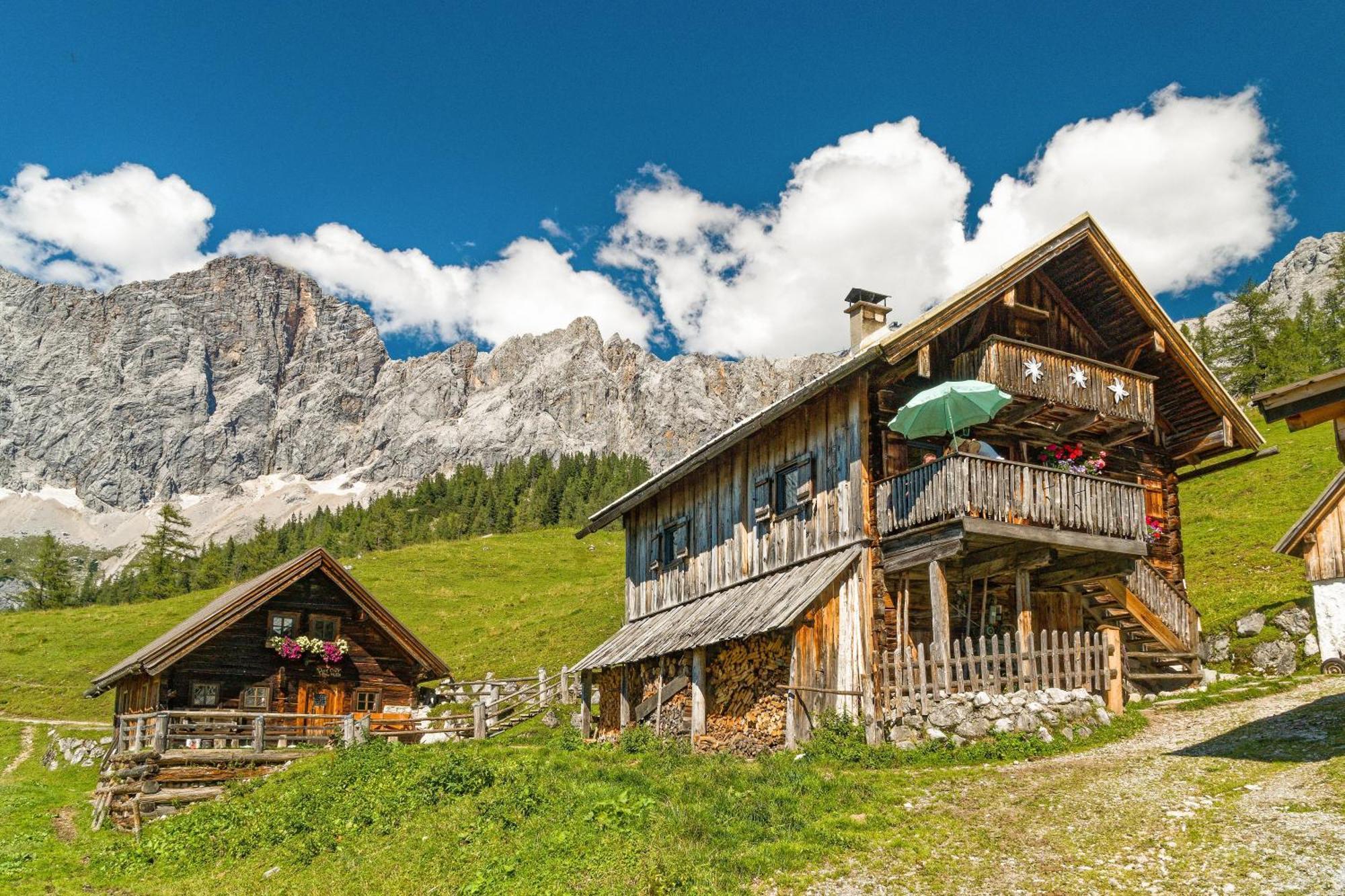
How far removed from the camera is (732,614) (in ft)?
79.5

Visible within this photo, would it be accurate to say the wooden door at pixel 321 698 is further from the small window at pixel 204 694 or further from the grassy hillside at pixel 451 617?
the grassy hillside at pixel 451 617

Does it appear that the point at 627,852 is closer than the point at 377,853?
Yes

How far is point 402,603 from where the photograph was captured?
214ft

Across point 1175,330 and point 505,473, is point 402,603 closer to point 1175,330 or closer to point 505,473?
point 1175,330

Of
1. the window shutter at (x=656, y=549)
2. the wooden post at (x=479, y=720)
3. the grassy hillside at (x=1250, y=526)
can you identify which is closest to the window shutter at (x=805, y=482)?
the window shutter at (x=656, y=549)

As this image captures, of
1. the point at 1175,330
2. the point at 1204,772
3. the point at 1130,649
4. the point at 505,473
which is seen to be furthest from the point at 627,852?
the point at 505,473

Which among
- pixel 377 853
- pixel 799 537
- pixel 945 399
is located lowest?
pixel 377 853

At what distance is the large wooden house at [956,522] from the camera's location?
66.9ft

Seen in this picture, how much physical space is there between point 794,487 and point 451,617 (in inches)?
1597

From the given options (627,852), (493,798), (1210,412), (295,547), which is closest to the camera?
(627,852)

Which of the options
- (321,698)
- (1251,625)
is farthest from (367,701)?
(1251,625)

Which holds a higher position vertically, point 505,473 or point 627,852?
point 505,473

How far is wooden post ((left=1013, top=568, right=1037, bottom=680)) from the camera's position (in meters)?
19.3

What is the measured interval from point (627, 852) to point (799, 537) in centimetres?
1223
